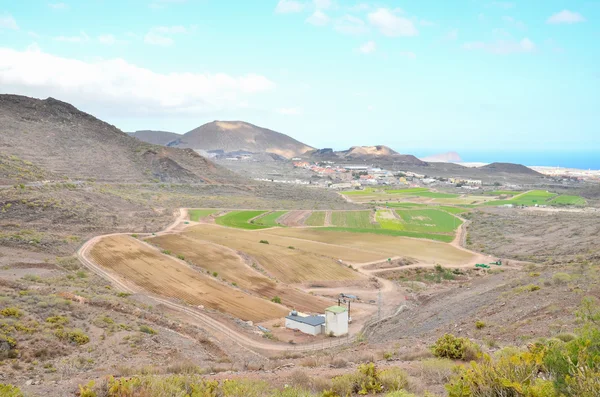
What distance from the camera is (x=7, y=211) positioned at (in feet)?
157

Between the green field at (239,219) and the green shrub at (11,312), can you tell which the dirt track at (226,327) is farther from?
the green field at (239,219)

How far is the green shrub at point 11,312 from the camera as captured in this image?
1778 centimetres

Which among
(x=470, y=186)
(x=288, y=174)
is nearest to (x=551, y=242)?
(x=470, y=186)

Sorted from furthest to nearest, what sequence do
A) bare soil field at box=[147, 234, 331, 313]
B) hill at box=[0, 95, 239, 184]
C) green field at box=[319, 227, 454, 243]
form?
hill at box=[0, 95, 239, 184] < green field at box=[319, 227, 454, 243] < bare soil field at box=[147, 234, 331, 313]

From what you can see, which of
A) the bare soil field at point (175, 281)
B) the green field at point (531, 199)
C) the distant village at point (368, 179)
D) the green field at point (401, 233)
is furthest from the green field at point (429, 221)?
the distant village at point (368, 179)

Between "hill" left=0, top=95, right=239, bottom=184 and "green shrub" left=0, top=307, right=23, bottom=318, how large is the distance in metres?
65.6

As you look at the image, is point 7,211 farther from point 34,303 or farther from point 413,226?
point 413,226

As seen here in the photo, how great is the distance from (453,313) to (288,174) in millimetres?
Answer: 158769

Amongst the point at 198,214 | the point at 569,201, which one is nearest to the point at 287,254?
the point at 198,214

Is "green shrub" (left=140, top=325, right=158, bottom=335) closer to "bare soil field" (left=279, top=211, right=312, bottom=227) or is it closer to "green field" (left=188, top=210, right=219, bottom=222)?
"green field" (left=188, top=210, right=219, bottom=222)

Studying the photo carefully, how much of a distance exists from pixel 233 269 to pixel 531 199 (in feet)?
336

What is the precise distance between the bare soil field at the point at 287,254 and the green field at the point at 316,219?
13.4 m

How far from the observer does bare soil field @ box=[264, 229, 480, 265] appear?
50844 millimetres

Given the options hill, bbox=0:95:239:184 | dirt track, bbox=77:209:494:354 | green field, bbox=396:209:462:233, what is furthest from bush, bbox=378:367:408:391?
hill, bbox=0:95:239:184
